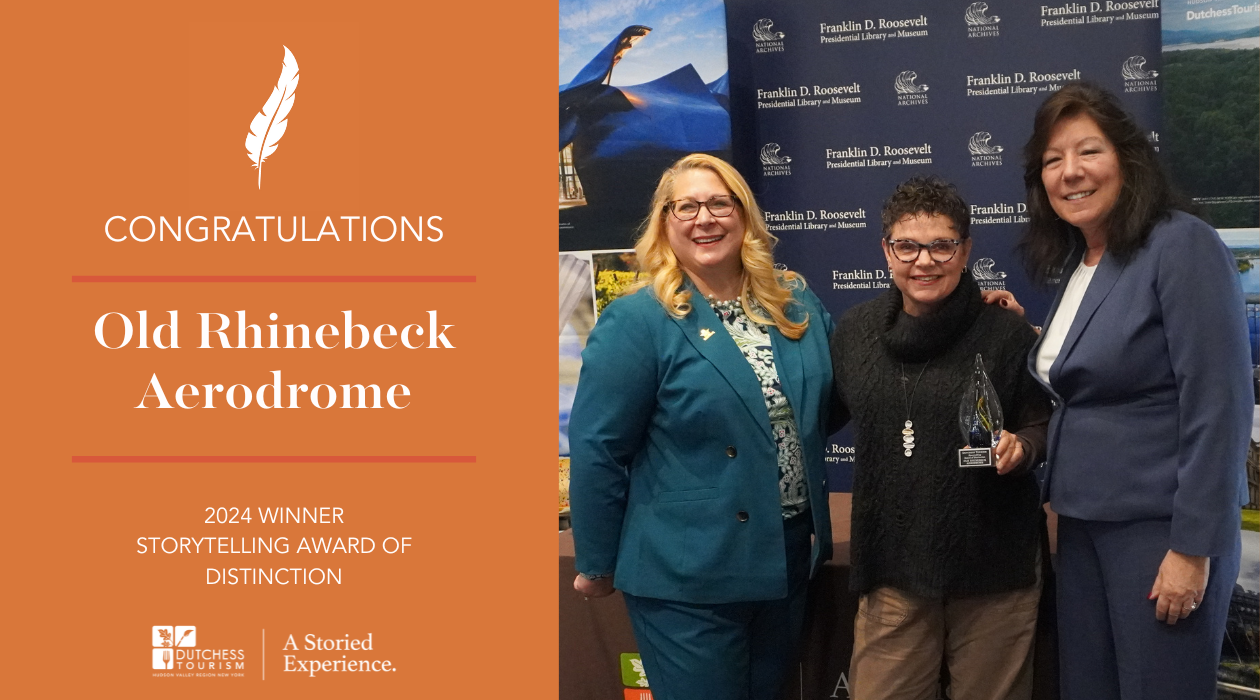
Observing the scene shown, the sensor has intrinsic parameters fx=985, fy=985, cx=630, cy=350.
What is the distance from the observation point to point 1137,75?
120 inches

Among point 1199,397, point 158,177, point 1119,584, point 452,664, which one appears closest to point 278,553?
point 452,664

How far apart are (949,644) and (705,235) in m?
1.02

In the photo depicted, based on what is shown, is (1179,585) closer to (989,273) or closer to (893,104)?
(989,273)

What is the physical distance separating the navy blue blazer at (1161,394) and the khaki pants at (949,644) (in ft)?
0.85

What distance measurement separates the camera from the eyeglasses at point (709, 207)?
7.18ft

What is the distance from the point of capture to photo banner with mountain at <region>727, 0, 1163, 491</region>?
3.12m

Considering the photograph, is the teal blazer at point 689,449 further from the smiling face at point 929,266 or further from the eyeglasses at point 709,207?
the smiling face at point 929,266

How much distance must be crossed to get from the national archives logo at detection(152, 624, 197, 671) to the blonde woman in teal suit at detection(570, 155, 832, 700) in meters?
1.33

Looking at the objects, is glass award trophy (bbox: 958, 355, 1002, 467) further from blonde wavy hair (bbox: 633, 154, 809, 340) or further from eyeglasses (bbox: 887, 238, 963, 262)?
blonde wavy hair (bbox: 633, 154, 809, 340)

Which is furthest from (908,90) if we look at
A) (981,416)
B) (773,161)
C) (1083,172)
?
(981,416)

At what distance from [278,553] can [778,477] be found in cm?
155

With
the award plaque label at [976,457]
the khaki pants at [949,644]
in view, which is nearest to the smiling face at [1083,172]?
the award plaque label at [976,457]

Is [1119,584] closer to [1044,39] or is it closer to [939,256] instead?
[939,256]

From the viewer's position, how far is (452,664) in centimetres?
292
